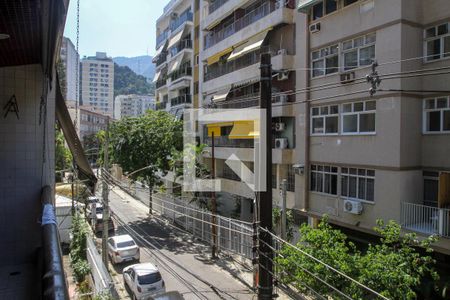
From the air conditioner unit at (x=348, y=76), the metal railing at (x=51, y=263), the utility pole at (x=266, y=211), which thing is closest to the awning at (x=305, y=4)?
the air conditioner unit at (x=348, y=76)

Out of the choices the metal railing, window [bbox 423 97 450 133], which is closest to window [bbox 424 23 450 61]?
window [bbox 423 97 450 133]

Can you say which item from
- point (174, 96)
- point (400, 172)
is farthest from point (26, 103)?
point (174, 96)

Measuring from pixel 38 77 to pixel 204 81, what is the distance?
851 inches

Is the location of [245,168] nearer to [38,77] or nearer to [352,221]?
[352,221]

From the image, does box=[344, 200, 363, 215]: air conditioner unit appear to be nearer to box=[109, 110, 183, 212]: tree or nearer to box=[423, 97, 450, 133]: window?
box=[423, 97, 450, 133]: window

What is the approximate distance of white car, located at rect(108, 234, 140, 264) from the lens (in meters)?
17.6

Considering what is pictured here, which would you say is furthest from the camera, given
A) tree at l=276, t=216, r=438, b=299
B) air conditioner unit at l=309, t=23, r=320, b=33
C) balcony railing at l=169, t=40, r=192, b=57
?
balcony railing at l=169, t=40, r=192, b=57

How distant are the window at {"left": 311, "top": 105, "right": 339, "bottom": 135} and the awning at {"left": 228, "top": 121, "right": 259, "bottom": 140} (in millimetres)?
3242

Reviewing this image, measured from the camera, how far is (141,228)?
80.1ft

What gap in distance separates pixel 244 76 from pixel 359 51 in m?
7.94

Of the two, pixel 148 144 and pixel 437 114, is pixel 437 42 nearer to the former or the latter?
pixel 437 114

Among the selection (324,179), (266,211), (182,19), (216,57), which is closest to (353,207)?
(324,179)

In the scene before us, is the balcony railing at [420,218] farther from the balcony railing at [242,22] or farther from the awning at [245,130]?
the balcony railing at [242,22]

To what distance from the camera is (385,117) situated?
12.1 meters
